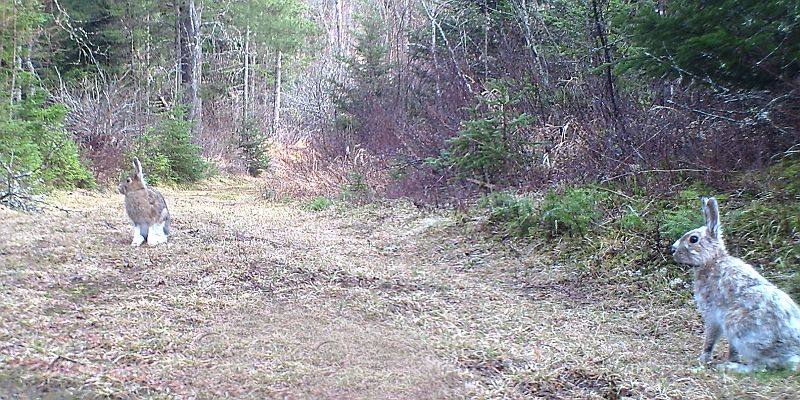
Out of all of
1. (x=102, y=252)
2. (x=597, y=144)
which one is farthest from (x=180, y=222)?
(x=597, y=144)

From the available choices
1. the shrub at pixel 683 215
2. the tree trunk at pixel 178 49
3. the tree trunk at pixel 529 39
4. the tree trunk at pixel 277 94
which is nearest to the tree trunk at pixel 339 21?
the tree trunk at pixel 277 94

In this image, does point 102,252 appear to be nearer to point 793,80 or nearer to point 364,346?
point 364,346

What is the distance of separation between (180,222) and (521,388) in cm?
729

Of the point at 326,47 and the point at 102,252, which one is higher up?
the point at 326,47

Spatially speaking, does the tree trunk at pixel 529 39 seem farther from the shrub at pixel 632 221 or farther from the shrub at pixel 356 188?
the shrub at pixel 632 221

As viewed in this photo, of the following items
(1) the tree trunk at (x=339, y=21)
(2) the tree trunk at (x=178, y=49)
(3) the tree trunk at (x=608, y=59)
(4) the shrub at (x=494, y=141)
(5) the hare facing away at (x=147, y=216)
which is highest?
(1) the tree trunk at (x=339, y=21)

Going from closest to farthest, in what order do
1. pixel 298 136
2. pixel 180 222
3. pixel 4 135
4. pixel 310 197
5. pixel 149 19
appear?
pixel 180 222 < pixel 4 135 < pixel 310 197 < pixel 149 19 < pixel 298 136

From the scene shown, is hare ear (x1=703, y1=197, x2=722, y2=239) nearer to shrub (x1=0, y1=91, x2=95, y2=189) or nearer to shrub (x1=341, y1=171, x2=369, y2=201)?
shrub (x1=341, y1=171, x2=369, y2=201)

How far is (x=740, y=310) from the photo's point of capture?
476cm

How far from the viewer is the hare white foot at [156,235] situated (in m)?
8.47

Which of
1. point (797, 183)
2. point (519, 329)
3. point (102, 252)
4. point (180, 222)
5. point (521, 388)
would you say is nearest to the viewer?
point (521, 388)

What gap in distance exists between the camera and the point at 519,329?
564 cm

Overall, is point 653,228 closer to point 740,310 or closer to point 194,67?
point 740,310

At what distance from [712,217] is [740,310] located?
0.96 m
